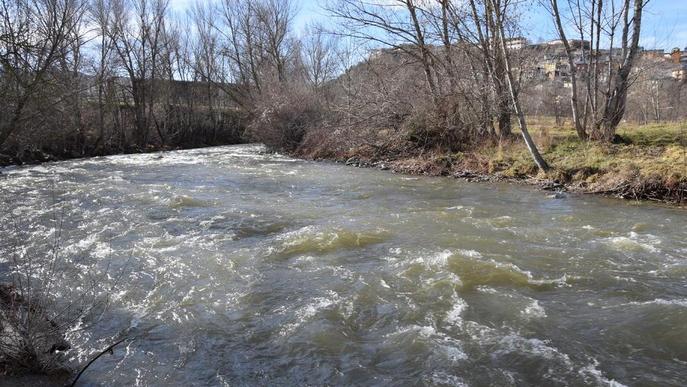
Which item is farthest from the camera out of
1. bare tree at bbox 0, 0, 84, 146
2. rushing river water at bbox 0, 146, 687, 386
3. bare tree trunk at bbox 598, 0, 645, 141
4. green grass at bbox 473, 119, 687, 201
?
bare tree trunk at bbox 598, 0, 645, 141

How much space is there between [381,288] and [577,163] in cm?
977

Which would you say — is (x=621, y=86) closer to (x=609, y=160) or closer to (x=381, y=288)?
(x=609, y=160)

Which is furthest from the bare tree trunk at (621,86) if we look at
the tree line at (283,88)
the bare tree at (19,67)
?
the bare tree at (19,67)

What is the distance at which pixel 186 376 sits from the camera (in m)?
4.56

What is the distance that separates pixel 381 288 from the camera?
653 cm

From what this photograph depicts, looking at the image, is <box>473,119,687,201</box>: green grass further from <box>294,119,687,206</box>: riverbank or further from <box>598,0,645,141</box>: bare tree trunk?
<box>598,0,645,141</box>: bare tree trunk

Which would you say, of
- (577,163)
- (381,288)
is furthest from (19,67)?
(577,163)

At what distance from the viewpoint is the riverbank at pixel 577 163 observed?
11.7m

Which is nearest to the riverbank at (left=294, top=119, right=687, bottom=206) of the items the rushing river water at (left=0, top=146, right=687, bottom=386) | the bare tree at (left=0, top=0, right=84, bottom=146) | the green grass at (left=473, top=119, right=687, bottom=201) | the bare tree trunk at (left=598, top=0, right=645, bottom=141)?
the green grass at (left=473, top=119, right=687, bottom=201)

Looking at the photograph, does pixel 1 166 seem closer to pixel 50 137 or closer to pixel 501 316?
pixel 50 137

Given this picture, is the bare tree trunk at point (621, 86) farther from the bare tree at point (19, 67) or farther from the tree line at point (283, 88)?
the bare tree at point (19, 67)

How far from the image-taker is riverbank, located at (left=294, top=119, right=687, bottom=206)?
1171 centimetres

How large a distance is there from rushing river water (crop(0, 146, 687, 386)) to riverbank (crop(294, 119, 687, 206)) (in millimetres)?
1068

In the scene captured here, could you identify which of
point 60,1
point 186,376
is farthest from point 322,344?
point 60,1
